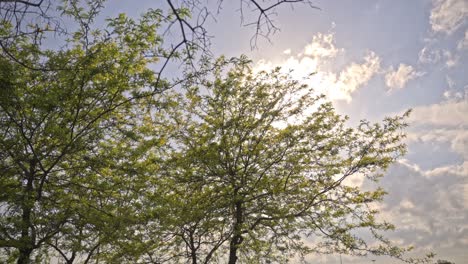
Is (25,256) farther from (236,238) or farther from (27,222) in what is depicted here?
(236,238)

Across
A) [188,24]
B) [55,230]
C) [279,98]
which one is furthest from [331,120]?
[188,24]

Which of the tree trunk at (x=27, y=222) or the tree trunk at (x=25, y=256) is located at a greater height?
the tree trunk at (x=27, y=222)

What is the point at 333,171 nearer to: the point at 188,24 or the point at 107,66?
the point at 107,66

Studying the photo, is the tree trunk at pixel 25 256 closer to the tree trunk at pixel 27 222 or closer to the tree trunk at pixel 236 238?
the tree trunk at pixel 27 222

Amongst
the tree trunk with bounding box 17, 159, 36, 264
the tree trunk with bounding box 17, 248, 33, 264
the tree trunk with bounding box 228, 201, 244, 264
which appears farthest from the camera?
the tree trunk with bounding box 228, 201, 244, 264

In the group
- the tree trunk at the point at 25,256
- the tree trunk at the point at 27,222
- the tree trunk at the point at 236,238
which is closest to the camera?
the tree trunk at the point at 27,222

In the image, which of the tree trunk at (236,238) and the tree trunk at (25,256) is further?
the tree trunk at (236,238)

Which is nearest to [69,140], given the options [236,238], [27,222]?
[27,222]

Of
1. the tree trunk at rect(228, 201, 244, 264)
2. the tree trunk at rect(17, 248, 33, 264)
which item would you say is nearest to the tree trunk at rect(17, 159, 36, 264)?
the tree trunk at rect(17, 248, 33, 264)

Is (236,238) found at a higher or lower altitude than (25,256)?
higher

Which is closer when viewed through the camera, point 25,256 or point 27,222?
point 27,222

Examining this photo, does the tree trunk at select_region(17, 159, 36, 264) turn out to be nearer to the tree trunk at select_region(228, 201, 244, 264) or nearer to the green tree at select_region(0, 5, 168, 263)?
the green tree at select_region(0, 5, 168, 263)

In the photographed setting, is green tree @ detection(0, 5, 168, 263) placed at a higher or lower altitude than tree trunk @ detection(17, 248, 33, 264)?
higher

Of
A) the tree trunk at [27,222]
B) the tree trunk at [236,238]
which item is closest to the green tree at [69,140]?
the tree trunk at [27,222]
